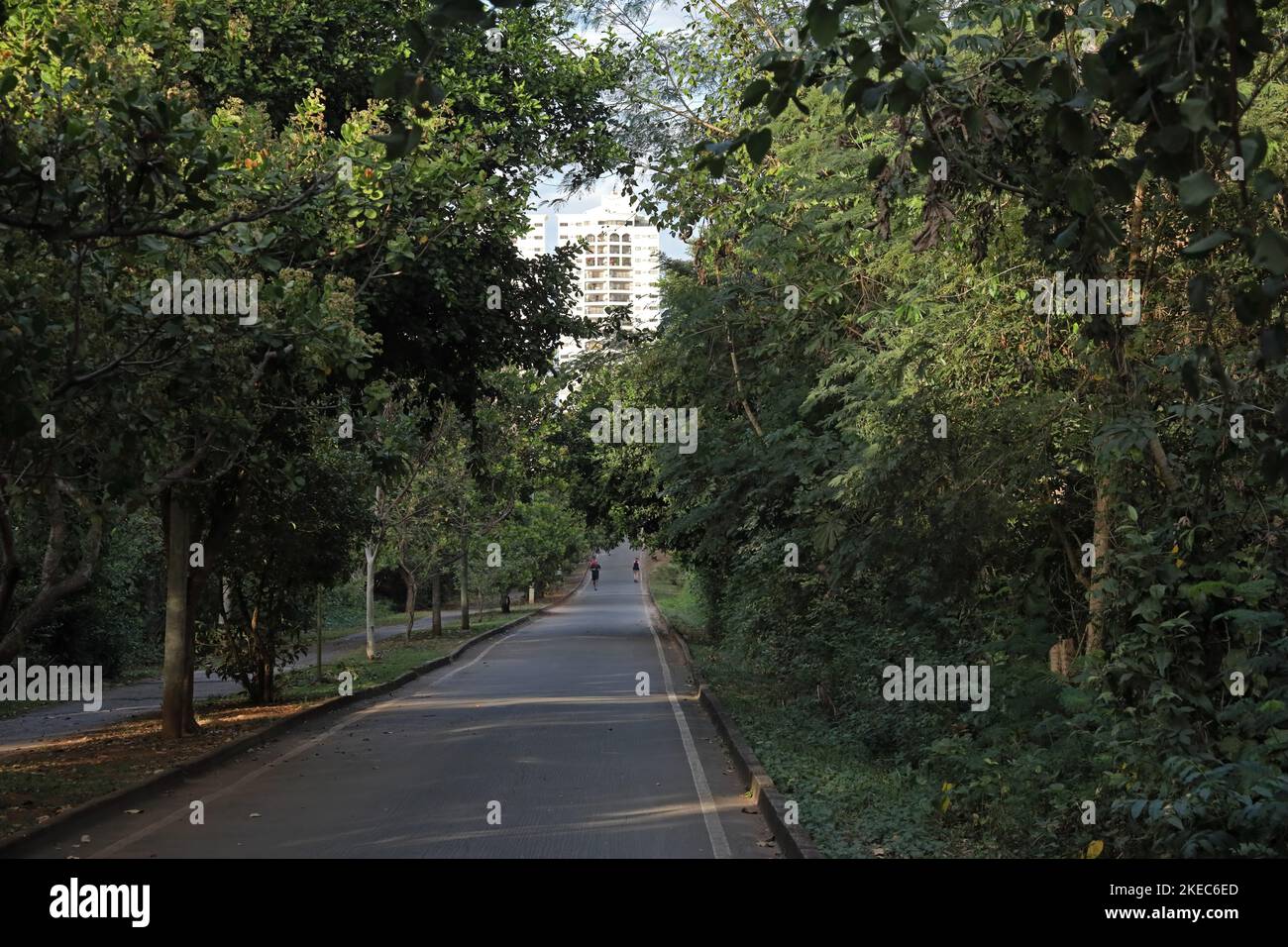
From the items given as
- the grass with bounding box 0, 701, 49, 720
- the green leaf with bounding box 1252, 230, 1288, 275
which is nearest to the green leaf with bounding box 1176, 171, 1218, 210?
the green leaf with bounding box 1252, 230, 1288, 275

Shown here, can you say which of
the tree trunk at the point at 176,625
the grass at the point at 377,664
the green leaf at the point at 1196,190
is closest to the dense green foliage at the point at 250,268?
the tree trunk at the point at 176,625

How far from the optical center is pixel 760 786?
35.6 ft

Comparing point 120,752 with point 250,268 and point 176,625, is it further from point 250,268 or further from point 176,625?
point 250,268

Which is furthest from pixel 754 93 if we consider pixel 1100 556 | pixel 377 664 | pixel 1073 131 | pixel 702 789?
pixel 377 664

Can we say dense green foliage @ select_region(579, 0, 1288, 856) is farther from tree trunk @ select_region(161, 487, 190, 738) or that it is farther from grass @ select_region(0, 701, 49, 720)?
grass @ select_region(0, 701, 49, 720)

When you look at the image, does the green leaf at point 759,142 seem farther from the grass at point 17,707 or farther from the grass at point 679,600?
the grass at point 679,600

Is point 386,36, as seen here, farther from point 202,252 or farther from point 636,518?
point 636,518

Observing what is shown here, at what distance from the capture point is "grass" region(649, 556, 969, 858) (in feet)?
28.0

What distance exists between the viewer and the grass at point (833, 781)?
28.0 feet

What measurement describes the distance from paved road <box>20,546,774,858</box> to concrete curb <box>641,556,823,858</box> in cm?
15

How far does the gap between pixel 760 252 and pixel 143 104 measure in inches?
357

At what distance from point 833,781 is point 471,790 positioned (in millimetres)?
3161

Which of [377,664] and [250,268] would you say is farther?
[377,664]

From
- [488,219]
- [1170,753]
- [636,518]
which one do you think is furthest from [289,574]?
[636,518]
